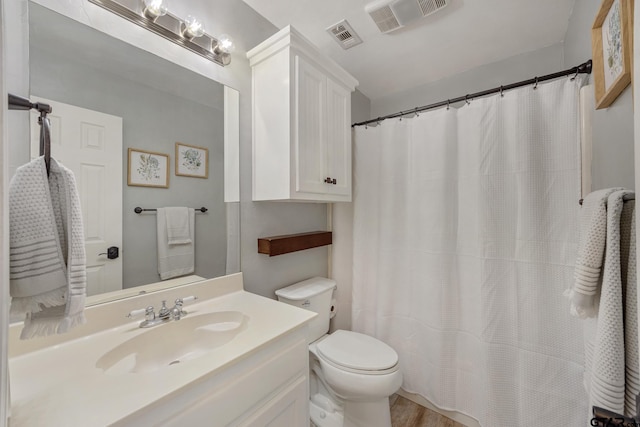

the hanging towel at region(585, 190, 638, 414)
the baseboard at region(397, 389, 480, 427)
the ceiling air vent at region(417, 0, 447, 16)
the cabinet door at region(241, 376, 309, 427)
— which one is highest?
the ceiling air vent at region(417, 0, 447, 16)

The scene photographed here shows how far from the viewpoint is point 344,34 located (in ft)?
5.11

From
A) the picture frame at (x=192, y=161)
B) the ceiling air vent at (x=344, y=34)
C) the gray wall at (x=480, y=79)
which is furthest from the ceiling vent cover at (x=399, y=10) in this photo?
the picture frame at (x=192, y=161)

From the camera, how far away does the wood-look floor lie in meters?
1.50

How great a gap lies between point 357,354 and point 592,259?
1.09 m

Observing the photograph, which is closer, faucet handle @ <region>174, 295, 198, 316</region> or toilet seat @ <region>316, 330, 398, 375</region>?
faucet handle @ <region>174, 295, 198, 316</region>

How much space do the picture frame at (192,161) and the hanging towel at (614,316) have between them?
1434 mm

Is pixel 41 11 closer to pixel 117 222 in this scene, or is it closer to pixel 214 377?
pixel 117 222

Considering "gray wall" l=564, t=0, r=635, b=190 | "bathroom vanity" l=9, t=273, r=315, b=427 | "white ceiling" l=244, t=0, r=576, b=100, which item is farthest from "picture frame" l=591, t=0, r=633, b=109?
"bathroom vanity" l=9, t=273, r=315, b=427

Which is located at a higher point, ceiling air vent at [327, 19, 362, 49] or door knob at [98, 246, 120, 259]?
ceiling air vent at [327, 19, 362, 49]

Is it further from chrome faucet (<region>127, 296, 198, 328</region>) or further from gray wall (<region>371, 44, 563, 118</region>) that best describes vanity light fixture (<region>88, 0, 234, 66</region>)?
gray wall (<region>371, 44, 563, 118</region>)

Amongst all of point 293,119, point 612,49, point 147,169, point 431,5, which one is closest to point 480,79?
point 431,5

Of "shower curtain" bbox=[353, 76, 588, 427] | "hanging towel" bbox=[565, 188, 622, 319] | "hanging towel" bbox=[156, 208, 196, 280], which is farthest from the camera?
"shower curtain" bbox=[353, 76, 588, 427]

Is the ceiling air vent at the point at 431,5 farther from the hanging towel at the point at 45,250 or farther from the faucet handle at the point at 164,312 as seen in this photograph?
the faucet handle at the point at 164,312

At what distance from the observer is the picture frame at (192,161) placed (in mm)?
1123
